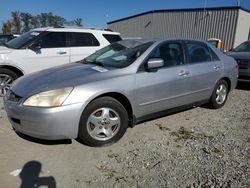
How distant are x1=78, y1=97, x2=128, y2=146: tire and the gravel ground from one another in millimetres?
141

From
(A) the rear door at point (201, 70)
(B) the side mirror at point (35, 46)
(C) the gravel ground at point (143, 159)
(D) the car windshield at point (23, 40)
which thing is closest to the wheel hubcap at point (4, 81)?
(D) the car windshield at point (23, 40)

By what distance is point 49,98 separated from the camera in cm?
289

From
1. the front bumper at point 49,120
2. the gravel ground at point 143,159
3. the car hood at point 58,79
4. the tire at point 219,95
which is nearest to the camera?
the gravel ground at point 143,159

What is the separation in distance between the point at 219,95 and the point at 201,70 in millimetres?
1004

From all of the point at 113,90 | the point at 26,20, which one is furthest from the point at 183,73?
the point at 26,20

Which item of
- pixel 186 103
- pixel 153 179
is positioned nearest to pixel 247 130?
pixel 186 103

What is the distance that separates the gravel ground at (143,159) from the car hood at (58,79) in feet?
2.69

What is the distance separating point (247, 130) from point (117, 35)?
14.7ft

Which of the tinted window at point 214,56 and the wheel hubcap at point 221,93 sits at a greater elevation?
the tinted window at point 214,56

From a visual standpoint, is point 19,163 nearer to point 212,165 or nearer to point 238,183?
point 212,165

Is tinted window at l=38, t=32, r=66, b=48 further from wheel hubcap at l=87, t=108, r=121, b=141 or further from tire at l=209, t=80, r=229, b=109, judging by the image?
tire at l=209, t=80, r=229, b=109

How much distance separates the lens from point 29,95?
2963 mm

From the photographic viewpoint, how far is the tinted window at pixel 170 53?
3881 millimetres

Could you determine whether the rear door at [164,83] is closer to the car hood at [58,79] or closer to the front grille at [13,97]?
the car hood at [58,79]
